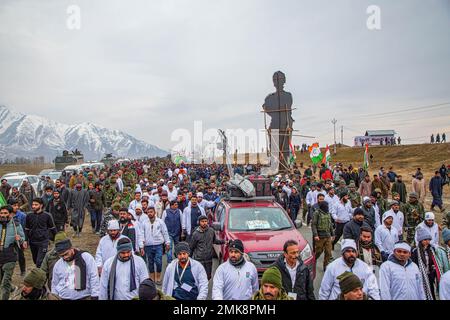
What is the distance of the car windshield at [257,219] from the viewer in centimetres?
747

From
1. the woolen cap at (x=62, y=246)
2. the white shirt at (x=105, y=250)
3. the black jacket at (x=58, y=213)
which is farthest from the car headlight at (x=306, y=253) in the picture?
the black jacket at (x=58, y=213)

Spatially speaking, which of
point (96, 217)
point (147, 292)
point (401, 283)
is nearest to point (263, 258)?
point (401, 283)

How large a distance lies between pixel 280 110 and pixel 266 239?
14224 mm

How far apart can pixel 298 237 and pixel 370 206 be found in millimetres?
2869

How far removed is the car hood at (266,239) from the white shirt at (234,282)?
1880 millimetres

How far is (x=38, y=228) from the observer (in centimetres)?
748

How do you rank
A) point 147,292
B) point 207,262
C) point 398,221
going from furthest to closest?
point 398,221 < point 207,262 < point 147,292

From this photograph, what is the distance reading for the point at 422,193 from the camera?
46.1 ft

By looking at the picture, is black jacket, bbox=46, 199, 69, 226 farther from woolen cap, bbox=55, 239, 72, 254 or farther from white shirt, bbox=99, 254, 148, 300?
white shirt, bbox=99, 254, 148, 300

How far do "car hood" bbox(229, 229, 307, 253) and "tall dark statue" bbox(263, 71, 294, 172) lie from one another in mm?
13514

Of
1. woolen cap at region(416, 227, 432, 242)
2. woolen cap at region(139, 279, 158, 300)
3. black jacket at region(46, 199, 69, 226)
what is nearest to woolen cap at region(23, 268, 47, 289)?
woolen cap at region(139, 279, 158, 300)

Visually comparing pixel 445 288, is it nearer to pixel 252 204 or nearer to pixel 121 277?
pixel 121 277

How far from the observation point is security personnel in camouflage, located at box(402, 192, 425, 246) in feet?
27.2
